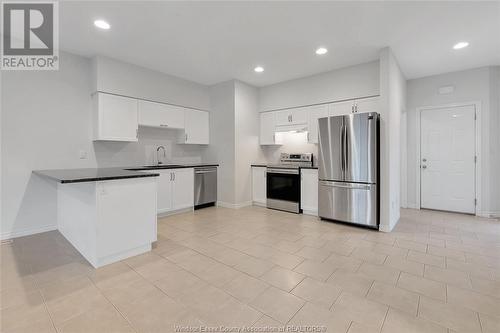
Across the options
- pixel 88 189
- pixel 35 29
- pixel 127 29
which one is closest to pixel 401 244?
pixel 88 189

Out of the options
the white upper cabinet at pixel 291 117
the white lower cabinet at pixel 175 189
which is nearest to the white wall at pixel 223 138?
the white lower cabinet at pixel 175 189

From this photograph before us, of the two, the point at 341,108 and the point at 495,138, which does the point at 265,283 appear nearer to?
the point at 341,108

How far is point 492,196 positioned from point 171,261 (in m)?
5.46

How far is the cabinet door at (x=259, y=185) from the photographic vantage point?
5.15 m

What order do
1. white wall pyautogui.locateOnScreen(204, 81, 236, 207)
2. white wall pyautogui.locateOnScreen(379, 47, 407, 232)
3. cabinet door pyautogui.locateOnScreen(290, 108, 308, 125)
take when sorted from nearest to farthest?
1. white wall pyautogui.locateOnScreen(379, 47, 407, 232)
2. cabinet door pyautogui.locateOnScreen(290, 108, 308, 125)
3. white wall pyautogui.locateOnScreen(204, 81, 236, 207)

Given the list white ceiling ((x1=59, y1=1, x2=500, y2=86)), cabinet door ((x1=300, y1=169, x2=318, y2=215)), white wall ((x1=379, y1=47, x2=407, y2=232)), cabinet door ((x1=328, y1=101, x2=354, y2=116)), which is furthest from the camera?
cabinet door ((x1=300, y1=169, x2=318, y2=215))

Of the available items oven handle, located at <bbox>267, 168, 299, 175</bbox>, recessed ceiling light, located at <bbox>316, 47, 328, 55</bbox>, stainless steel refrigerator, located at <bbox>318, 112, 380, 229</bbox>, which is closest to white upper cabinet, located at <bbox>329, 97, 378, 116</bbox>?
stainless steel refrigerator, located at <bbox>318, 112, 380, 229</bbox>

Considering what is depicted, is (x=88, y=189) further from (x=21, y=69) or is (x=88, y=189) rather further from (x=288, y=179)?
(x=288, y=179)

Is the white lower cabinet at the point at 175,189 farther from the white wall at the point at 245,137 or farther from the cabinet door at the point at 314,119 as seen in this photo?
the cabinet door at the point at 314,119

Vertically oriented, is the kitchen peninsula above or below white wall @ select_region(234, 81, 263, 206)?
below

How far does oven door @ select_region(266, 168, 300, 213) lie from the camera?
460 cm

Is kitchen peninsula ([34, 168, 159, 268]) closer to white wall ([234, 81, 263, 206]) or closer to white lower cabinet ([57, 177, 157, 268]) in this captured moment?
white lower cabinet ([57, 177, 157, 268])

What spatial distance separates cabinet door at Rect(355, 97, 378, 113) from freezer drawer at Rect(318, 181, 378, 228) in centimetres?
130

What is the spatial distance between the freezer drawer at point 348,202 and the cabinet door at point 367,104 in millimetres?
1295
